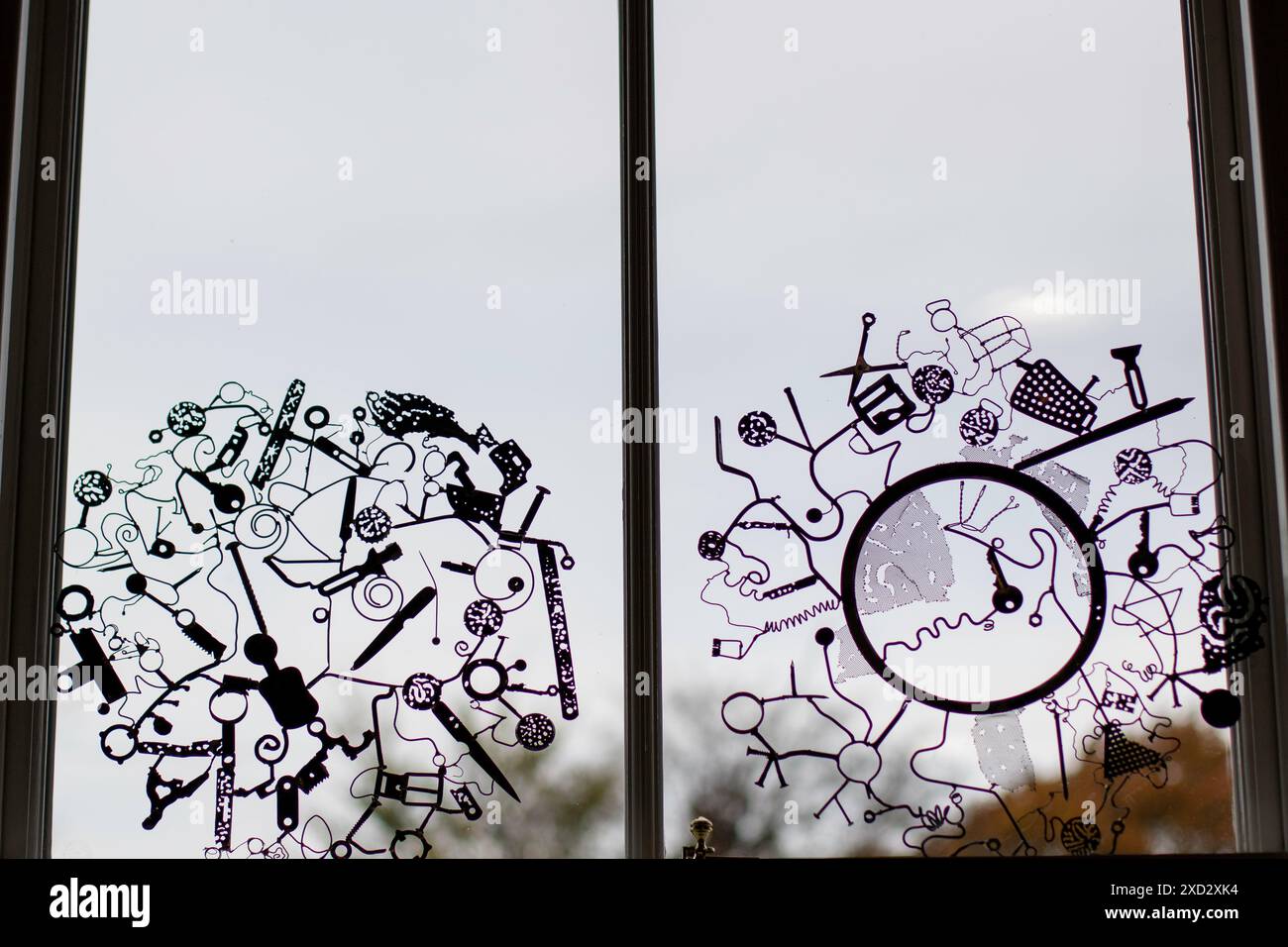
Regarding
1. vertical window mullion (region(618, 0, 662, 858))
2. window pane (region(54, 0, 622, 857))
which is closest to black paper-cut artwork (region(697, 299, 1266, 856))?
vertical window mullion (region(618, 0, 662, 858))

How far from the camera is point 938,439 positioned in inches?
76.4

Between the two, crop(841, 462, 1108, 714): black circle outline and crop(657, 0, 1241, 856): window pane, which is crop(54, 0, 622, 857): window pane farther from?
crop(841, 462, 1108, 714): black circle outline

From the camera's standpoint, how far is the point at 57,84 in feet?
6.53

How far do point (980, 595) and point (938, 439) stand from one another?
0.86 feet

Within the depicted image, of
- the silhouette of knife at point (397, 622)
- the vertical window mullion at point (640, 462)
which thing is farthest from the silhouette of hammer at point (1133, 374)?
the silhouette of knife at point (397, 622)

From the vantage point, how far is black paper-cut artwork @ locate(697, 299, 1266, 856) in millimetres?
1851

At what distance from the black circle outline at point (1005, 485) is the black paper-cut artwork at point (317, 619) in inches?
18.2

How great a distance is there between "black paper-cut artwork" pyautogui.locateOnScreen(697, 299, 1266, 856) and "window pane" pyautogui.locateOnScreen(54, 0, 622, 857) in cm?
29

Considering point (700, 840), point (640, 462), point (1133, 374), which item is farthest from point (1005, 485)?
point (700, 840)

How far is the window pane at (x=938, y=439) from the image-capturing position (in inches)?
73.0

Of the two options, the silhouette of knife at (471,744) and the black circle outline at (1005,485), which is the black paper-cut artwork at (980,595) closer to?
the black circle outline at (1005,485)

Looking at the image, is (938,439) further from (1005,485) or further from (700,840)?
(700,840)

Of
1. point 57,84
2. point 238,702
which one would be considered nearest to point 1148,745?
point 238,702
